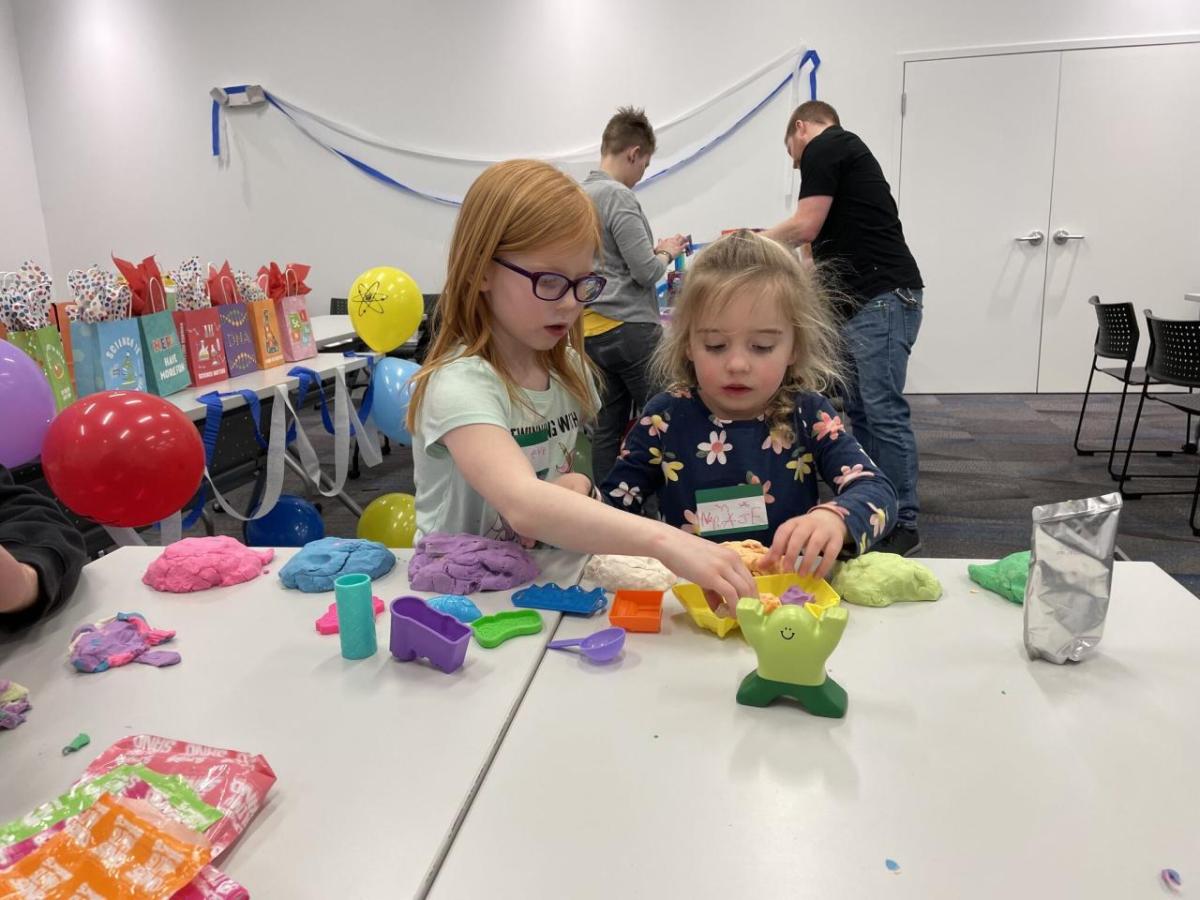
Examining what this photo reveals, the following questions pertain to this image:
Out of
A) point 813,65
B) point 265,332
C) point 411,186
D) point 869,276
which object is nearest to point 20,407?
point 265,332

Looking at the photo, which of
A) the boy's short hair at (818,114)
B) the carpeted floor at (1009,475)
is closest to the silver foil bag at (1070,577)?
the carpeted floor at (1009,475)

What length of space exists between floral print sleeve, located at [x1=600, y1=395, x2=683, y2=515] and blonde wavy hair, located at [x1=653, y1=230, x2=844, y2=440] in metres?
0.07

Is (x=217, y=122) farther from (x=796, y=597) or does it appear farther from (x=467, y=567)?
(x=796, y=597)

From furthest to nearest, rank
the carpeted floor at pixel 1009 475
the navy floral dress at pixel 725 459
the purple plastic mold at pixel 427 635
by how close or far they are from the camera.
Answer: the carpeted floor at pixel 1009 475
the navy floral dress at pixel 725 459
the purple plastic mold at pixel 427 635

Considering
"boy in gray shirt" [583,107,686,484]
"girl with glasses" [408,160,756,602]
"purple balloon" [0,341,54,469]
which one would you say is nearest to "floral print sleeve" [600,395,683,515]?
"girl with glasses" [408,160,756,602]

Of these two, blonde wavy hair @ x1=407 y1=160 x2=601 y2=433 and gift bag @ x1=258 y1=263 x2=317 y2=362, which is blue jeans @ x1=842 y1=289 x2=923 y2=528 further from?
gift bag @ x1=258 y1=263 x2=317 y2=362

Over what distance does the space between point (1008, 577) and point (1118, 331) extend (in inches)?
133

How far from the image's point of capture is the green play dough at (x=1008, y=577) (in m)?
1.04

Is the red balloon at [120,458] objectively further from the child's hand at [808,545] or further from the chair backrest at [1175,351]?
the chair backrest at [1175,351]

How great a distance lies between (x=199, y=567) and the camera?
117 centimetres

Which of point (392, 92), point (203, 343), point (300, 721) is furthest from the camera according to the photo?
point (392, 92)

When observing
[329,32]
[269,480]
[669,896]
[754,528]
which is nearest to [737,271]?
[754,528]

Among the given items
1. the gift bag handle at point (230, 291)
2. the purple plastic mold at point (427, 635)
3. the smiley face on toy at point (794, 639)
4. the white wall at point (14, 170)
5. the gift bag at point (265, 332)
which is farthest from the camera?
the white wall at point (14, 170)

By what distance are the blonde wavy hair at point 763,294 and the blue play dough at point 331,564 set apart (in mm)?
609
